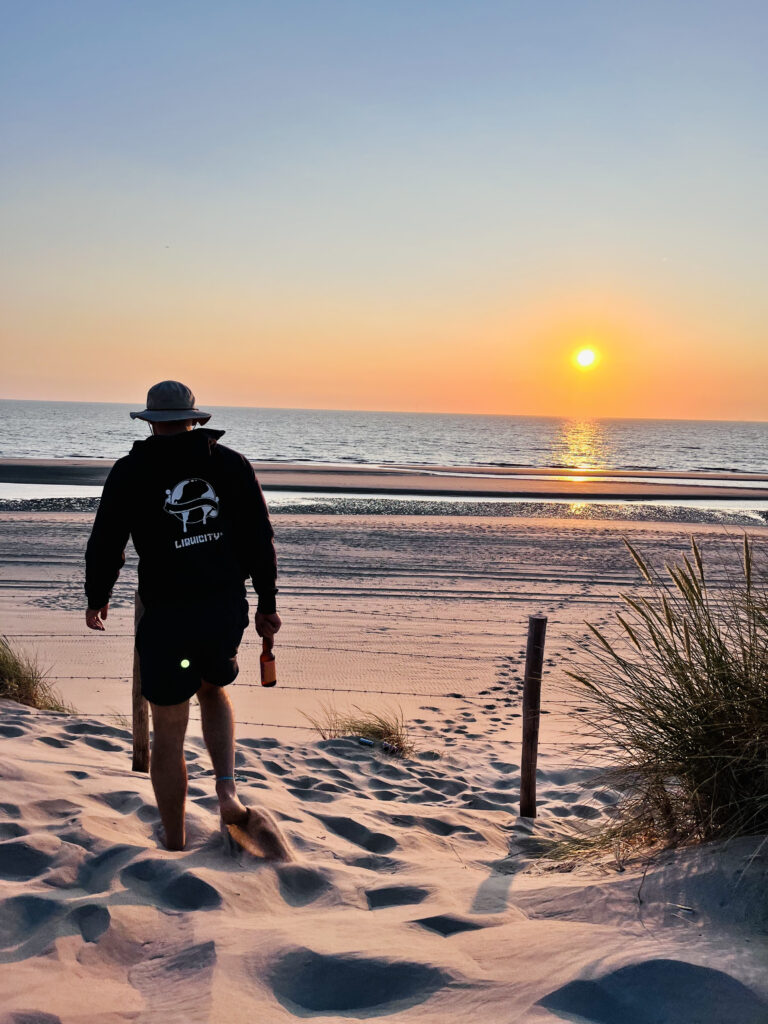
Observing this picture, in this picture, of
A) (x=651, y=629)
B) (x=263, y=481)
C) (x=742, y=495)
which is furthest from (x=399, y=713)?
(x=742, y=495)

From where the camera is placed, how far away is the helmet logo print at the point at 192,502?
3.24 m

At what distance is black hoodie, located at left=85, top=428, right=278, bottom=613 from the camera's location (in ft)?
10.6

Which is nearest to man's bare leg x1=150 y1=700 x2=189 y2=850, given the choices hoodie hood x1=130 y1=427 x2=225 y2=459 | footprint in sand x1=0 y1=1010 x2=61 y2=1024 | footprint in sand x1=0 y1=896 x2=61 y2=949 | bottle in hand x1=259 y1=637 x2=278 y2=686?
bottle in hand x1=259 y1=637 x2=278 y2=686

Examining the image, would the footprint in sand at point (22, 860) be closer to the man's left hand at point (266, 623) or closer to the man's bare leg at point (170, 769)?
the man's bare leg at point (170, 769)

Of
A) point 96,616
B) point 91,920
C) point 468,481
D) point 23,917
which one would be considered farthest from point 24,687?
point 468,481

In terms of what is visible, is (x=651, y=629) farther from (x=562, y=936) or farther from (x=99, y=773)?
(x=99, y=773)

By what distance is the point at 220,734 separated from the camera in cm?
346

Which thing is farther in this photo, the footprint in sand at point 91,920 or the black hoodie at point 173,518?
the black hoodie at point 173,518

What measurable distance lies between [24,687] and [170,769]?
3.03 meters

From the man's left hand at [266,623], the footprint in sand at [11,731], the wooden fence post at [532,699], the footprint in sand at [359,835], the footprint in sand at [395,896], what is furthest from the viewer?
the footprint in sand at [11,731]

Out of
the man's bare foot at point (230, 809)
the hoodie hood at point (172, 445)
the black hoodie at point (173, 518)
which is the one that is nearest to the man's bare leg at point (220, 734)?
the man's bare foot at point (230, 809)

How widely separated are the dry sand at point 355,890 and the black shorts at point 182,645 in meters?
0.62

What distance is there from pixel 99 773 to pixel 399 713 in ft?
8.84

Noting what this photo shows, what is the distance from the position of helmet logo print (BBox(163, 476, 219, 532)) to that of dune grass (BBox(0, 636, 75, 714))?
3.15 m
